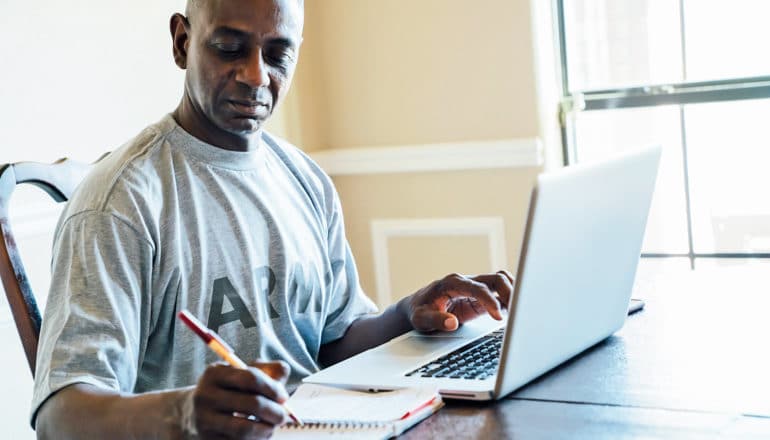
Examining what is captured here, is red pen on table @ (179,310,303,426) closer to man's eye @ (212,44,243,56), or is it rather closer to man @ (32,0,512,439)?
man @ (32,0,512,439)

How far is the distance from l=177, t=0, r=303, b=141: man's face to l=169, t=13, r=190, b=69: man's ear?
26 millimetres

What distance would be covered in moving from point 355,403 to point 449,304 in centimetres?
34

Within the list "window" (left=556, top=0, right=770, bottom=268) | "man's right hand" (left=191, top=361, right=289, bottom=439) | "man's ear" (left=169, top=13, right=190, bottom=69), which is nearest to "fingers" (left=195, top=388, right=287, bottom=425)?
"man's right hand" (left=191, top=361, right=289, bottom=439)

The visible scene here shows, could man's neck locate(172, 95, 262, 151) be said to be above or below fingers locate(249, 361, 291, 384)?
above

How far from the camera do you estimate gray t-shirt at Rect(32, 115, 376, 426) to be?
119 centimetres

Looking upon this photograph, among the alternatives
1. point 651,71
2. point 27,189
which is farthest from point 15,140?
point 651,71

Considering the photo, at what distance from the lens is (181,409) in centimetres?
99

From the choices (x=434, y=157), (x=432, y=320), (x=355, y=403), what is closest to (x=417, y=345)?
(x=432, y=320)

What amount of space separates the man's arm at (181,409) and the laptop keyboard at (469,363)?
317 mm

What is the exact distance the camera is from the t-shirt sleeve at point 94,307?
3.76 feet

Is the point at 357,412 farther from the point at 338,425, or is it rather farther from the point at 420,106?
the point at 420,106

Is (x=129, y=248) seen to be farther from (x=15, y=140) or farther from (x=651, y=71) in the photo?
(x=651, y=71)

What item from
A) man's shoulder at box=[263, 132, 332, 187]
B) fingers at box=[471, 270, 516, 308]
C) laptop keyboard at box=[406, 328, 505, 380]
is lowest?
laptop keyboard at box=[406, 328, 505, 380]

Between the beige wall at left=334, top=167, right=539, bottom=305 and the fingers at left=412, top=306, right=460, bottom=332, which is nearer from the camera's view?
the fingers at left=412, top=306, right=460, bottom=332
